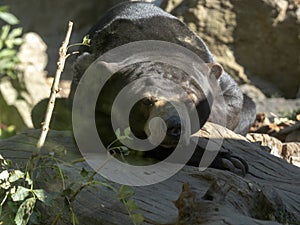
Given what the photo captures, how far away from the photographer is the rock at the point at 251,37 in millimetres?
9156

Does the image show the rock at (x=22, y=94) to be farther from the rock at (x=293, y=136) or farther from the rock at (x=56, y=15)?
the rock at (x=293, y=136)

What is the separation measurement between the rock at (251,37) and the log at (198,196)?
4536 mm

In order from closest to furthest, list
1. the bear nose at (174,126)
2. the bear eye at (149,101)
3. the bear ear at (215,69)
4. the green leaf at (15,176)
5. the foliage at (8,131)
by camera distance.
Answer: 1. the foliage at (8,131)
2. the green leaf at (15,176)
3. the bear nose at (174,126)
4. the bear eye at (149,101)
5. the bear ear at (215,69)

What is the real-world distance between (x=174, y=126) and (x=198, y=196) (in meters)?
1.26

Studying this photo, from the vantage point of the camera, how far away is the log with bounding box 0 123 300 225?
2953 millimetres

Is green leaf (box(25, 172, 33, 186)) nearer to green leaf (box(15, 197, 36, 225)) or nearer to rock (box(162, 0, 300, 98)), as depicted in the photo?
green leaf (box(15, 197, 36, 225))

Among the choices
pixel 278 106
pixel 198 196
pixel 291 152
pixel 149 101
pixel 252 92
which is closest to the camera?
pixel 198 196

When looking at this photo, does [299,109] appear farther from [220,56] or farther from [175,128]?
[175,128]

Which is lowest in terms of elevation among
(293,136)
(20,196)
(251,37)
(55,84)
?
(251,37)

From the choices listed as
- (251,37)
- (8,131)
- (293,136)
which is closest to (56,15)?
(251,37)

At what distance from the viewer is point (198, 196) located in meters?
3.27

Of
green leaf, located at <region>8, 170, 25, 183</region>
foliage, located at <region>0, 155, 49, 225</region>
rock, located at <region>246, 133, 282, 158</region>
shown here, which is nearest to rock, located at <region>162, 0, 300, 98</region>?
rock, located at <region>246, 133, 282, 158</region>

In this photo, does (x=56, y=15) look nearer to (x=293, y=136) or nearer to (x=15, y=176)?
(x=293, y=136)

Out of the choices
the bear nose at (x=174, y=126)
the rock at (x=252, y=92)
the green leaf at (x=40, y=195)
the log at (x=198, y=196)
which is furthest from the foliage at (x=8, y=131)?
the rock at (x=252, y=92)
